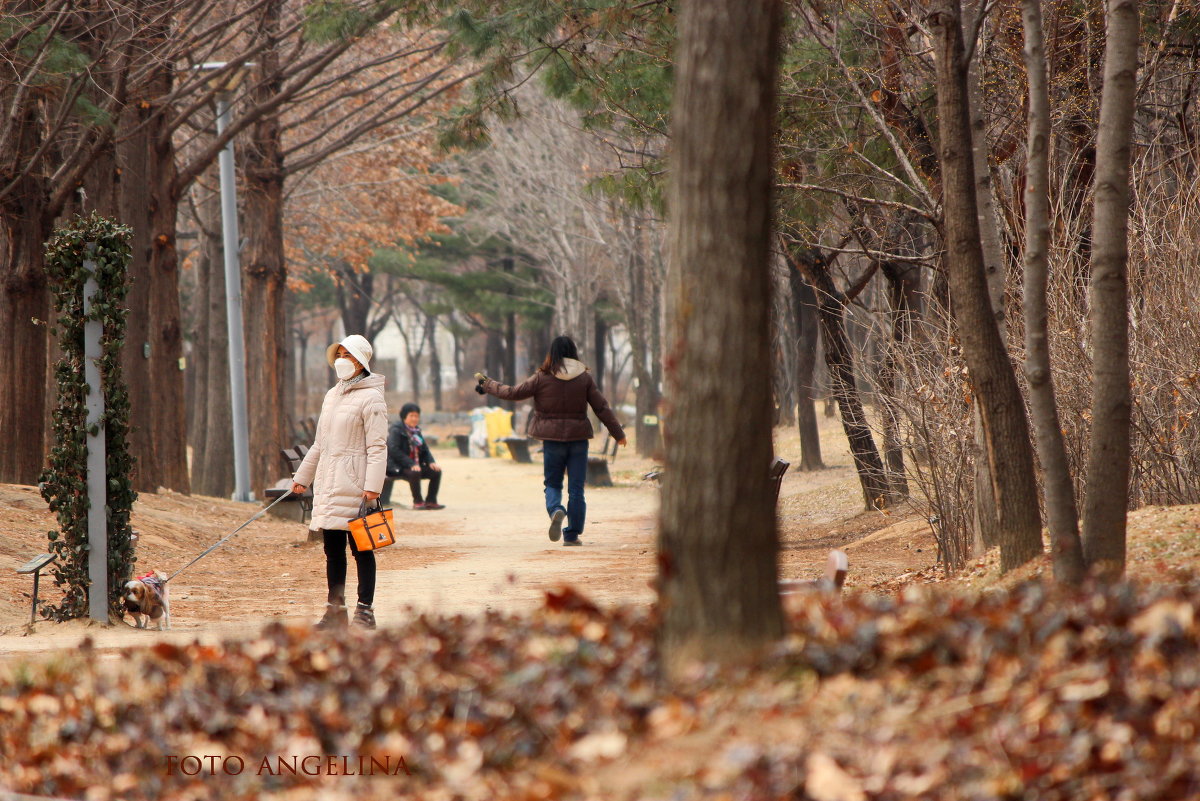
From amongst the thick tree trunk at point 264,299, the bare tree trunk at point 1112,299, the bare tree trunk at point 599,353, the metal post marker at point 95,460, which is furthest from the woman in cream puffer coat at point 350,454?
the bare tree trunk at point 599,353

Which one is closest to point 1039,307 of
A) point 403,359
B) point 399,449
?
point 399,449

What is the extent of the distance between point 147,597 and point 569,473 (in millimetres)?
5481

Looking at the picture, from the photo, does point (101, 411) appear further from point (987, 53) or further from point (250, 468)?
point (250, 468)

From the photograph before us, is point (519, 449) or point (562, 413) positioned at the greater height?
point (562, 413)

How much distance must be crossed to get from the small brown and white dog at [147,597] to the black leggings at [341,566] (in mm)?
971

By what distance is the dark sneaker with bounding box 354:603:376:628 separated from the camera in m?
7.36

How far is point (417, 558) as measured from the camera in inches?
485

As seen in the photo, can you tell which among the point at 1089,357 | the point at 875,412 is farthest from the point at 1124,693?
the point at 875,412

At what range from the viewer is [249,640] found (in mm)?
4715

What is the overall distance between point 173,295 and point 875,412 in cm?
1007

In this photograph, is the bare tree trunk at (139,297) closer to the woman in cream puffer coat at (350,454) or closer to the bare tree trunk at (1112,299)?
the woman in cream puffer coat at (350,454)

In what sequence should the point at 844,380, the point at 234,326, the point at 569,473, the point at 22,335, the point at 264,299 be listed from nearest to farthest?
the point at 569,473 → the point at 22,335 → the point at 844,380 → the point at 234,326 → the point at 264,299

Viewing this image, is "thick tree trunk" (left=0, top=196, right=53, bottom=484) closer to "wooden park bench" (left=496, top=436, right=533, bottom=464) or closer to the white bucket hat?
the white bucket hat

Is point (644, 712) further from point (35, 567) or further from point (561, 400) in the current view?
point (561, 400)
